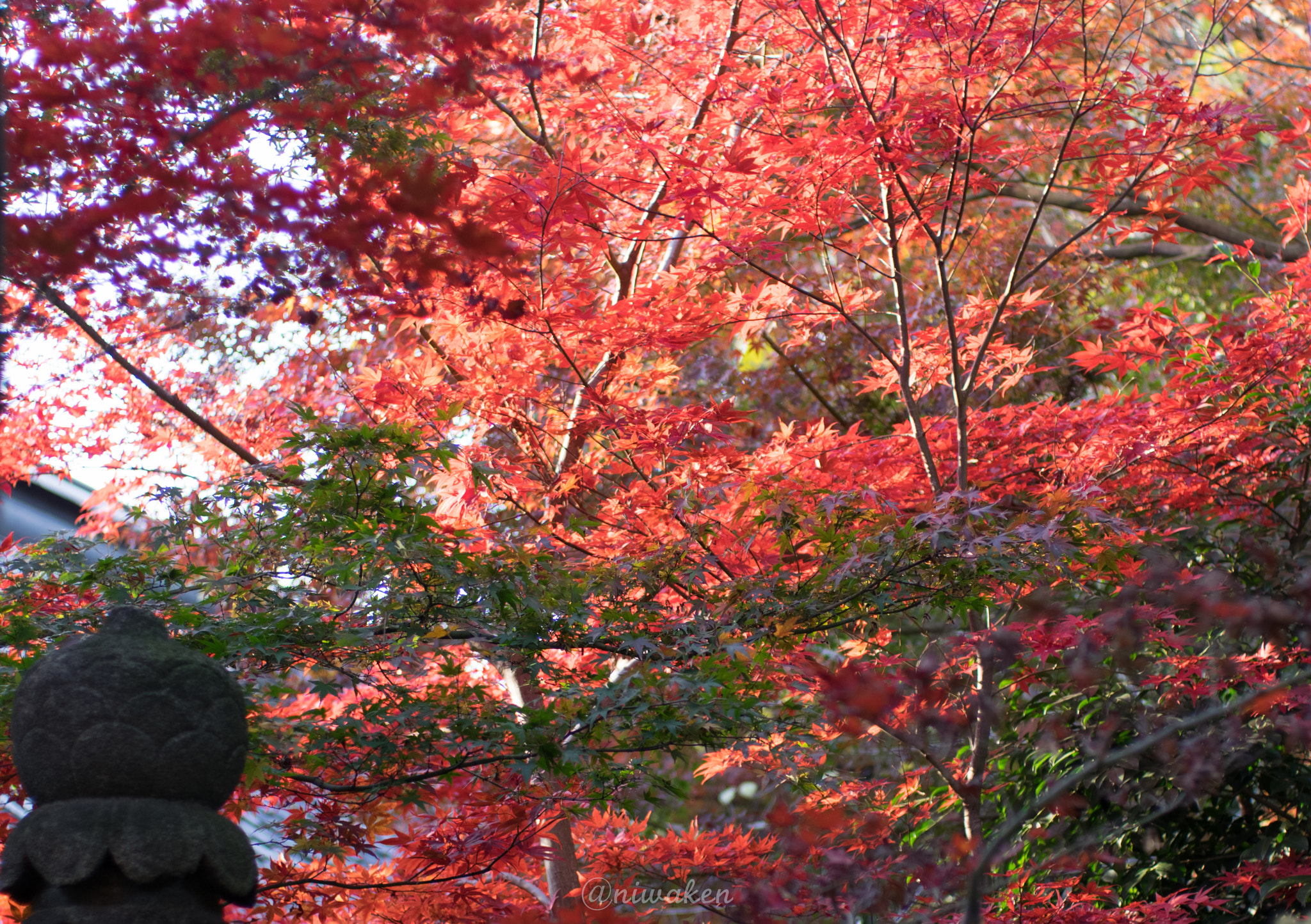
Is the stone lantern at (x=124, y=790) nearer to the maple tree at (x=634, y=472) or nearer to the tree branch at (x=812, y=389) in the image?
the maple tree at (x=634, y=472)

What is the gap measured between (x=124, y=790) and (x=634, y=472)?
2.91 metres

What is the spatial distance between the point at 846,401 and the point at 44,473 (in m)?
5.57

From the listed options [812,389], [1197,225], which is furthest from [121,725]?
[1197,225]

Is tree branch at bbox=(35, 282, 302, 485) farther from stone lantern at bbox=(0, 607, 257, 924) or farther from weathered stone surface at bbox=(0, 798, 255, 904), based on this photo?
weathered stone surface at bbox=(0, 798, 255, 904)

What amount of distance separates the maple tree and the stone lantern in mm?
993

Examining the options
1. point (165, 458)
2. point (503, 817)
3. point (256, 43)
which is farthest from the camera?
point (165, 458)

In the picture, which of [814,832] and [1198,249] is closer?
[814,832]

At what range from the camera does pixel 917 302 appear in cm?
825

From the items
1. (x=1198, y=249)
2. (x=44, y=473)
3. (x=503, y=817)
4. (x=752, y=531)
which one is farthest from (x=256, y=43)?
(x=1198, y=249)

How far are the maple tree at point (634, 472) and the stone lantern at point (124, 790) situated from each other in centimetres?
99

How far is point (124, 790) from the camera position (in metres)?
2.16

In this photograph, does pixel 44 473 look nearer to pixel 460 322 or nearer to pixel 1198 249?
pixel 460 322

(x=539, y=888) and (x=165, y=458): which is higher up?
(x=165, y=458)

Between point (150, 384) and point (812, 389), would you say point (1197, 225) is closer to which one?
point (812, 389)
